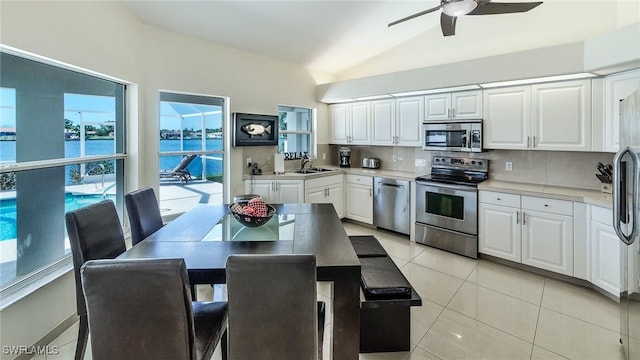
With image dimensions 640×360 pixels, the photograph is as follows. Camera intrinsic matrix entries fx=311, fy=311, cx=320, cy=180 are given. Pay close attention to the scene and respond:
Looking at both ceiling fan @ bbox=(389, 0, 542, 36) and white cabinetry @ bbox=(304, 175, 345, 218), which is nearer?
ceiling fan @ bbox=(389, 0, 542, 36)

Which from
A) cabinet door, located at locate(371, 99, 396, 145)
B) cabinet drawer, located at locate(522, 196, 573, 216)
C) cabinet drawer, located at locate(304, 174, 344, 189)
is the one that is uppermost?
cabinet door, located at locate(371, 99, 396, 145)

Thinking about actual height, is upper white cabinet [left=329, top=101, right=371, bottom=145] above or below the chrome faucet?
above

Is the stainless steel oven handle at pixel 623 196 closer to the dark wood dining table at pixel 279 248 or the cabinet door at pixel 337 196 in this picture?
the dark wood dining table at pixel 279 248

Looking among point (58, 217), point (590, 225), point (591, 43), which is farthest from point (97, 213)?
point (591, 43)

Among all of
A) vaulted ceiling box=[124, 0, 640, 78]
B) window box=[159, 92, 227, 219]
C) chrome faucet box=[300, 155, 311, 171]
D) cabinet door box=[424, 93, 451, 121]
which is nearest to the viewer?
vaulted ceiling box=[124, 0, 640, 78]

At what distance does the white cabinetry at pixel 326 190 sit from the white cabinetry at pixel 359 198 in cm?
12

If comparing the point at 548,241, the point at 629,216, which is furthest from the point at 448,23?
the point at 548,241

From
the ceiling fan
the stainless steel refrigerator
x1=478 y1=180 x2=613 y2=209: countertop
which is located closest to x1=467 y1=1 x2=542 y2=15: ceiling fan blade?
the ceiling fan

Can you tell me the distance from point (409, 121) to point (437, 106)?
1.53ft

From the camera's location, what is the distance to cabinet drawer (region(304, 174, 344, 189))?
182 inches

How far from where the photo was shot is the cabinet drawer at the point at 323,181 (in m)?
4.62

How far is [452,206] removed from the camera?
393 centimetres

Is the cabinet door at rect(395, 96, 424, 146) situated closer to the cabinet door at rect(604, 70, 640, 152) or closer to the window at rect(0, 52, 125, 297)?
the cabinet door at rect(604, 70, 640, 152)

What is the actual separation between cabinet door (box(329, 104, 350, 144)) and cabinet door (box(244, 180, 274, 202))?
1667mm
